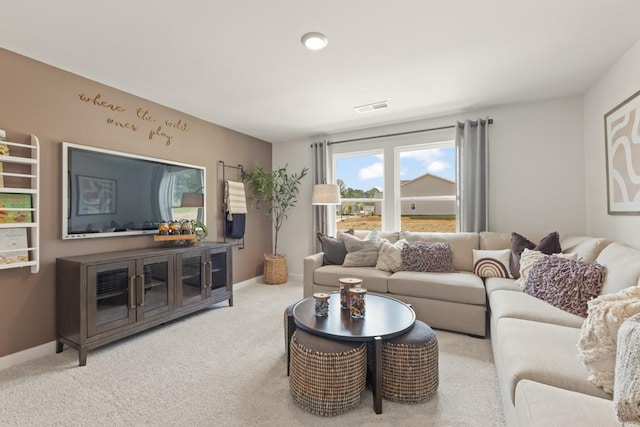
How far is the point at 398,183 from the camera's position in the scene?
168 inches

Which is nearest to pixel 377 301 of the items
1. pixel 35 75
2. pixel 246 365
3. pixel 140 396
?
pixel 246 365

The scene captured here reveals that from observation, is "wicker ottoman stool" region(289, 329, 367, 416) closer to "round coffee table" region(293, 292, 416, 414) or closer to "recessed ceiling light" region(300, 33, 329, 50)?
"round coffee table" region(293, 292, 416, 414)

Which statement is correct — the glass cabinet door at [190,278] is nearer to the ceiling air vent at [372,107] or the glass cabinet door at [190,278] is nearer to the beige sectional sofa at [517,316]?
the beige sectional sofa at [517,316]

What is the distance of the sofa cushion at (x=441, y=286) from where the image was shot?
104 inches

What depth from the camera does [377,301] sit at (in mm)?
2334

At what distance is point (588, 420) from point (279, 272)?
13.0ft

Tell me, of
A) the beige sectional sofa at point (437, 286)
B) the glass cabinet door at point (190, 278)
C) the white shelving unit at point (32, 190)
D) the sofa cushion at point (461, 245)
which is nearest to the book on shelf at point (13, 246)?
the white shelving unit at point (32, 190)

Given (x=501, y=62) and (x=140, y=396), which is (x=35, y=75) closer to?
(x=140, y=396)

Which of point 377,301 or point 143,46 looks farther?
point 377,301

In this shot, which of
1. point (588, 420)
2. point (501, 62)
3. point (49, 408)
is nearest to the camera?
point (588, 420)

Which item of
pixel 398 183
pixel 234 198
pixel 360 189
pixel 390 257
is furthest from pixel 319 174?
pixel 390 257

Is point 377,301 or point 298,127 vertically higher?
point 298,127

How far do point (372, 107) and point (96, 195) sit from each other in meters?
3.11

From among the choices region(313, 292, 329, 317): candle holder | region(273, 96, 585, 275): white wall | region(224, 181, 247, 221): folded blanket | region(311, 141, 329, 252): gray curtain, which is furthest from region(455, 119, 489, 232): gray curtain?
region(224, 181, 247, 221): folded blanket
